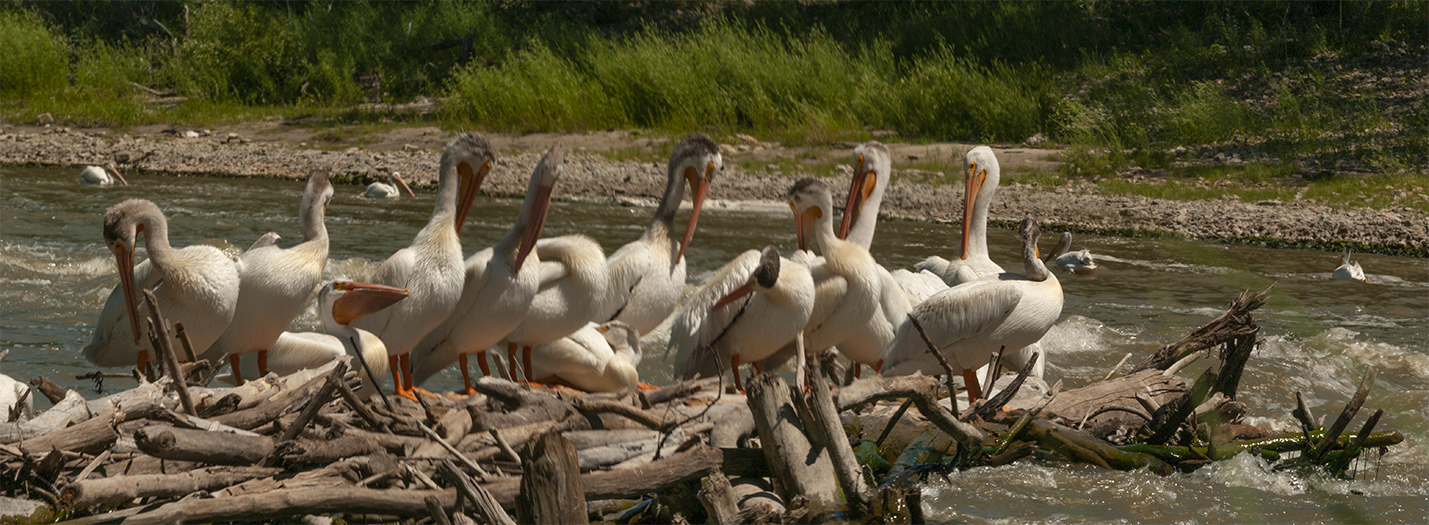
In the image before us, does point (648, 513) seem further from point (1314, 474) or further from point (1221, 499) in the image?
point (1314, 474)

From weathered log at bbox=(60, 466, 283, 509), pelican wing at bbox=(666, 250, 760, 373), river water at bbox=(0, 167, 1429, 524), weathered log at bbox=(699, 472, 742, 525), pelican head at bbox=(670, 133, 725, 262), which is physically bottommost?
river water at bbox=(0, 167, 1429, 524)

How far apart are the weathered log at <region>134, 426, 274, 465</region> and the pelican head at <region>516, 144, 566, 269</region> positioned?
198cm

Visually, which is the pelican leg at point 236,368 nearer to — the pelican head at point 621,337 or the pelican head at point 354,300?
the pelican head at point 354,300

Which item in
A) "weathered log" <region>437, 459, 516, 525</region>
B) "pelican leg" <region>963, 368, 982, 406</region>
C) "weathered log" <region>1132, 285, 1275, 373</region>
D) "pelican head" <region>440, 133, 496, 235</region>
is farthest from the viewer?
"pelican head" <region>440, 133, 496, 235</region>

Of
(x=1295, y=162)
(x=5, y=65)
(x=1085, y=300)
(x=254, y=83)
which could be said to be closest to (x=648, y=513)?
(x=1085, y=300)

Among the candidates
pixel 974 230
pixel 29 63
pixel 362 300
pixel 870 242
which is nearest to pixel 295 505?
pixel 362 300

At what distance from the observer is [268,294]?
5184mm

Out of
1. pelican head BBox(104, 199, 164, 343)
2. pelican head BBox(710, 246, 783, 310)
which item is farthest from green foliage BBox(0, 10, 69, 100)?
pelican head BBox(710, 246, 783, 310)

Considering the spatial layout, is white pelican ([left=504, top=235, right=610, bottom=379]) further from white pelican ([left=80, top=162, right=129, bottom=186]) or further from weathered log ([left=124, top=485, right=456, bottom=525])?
white pelican ([left=80, top=162, right=129, bottom=186])

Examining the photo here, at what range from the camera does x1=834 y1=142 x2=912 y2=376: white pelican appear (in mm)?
5832

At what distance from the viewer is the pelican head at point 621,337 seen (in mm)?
5984

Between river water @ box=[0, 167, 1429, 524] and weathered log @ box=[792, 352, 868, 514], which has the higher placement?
weathered log @ box=[792, 352, 868, 514]

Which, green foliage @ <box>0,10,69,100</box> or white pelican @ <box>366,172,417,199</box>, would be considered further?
green foliage @ <box>0,10,69,100</box>

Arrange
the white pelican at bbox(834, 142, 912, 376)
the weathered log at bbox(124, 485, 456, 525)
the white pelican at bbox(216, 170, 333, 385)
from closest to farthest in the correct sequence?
1. the weathered log at bbox(124, 485, 456, 525)
2. the white pelican at bbox(216, 170, 333, 385)
3. the white pelican at bbox(834, 142, 912, 376)
